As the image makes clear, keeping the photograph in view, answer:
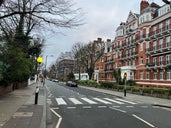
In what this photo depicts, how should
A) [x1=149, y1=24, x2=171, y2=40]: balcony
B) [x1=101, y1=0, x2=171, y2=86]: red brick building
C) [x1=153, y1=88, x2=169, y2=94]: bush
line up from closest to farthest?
[x1=153, y1=88, x2=169, y2=94]: bush < [x1=149, y1=24, x2=171, y2=40]: balcony < [x1=101, y1=0, x2=171, y2=86]: red brick building

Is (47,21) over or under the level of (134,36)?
under

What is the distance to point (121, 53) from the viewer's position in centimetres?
6525

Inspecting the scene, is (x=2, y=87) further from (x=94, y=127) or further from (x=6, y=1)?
(x=94, y=127)

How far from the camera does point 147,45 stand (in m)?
50.5

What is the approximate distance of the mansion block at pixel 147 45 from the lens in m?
43.9

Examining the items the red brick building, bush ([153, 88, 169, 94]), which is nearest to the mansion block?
the red brick building

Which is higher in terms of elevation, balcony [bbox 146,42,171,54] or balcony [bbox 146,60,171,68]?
balcony [bbox 146,42,171,54]

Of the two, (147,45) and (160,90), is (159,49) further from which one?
(160,90)

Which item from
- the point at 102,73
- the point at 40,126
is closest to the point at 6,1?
the point at 40,126

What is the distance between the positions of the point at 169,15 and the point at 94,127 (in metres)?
36.9

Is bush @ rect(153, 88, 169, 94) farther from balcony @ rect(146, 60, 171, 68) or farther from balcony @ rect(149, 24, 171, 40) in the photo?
balcony @ rect(149, 24, 171, 40)

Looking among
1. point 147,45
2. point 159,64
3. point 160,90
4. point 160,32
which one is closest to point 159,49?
point 159,64

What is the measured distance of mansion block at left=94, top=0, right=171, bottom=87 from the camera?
43.9m

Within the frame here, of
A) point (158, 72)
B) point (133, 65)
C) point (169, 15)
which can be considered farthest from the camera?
point (133, 65)
